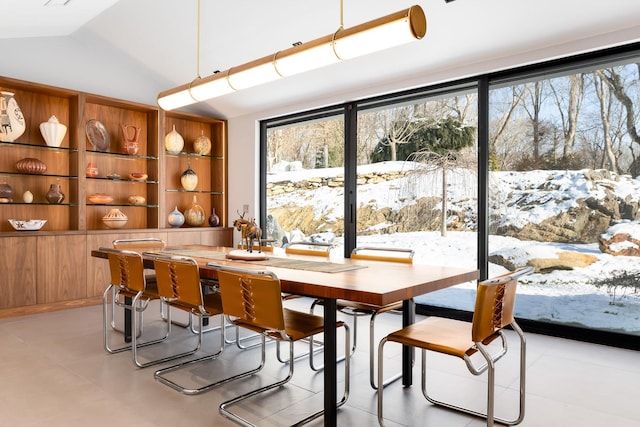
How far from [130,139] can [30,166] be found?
1175 millimetres

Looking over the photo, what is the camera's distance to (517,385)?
2652mm

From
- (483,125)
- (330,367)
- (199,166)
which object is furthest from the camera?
(199,166)

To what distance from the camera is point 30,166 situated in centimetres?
465

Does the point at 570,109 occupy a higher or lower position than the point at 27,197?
higher

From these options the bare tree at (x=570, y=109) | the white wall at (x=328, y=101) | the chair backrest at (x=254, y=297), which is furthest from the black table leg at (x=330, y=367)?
the white wall at (x=328, y=101)

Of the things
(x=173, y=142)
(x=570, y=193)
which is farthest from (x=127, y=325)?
(x=570, y=193)

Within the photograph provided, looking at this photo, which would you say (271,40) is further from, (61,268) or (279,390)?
(279,390)

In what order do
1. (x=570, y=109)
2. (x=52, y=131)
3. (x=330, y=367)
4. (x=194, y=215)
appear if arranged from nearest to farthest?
1. (x=330, y=367)
2. (x=570, y=109)
3. (x=52, y=131)
4. (x=194, y=215)

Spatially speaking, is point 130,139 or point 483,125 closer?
point 483,125

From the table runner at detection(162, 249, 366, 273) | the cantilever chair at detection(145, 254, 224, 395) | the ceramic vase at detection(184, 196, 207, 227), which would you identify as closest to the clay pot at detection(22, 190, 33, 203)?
the ceramic vase at detection(184, 196, 207, 227)

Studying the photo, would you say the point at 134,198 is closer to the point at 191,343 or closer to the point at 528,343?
the point at 191,343

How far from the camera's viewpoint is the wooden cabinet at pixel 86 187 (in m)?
4.45

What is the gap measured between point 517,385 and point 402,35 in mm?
2155

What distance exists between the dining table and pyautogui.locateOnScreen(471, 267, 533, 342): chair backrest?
0.93 feet
